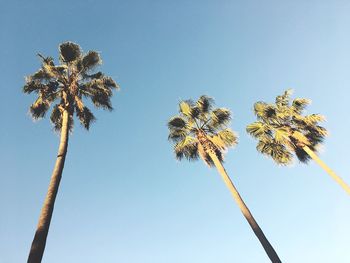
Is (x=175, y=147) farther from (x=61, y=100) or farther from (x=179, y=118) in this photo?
(x=61, y=100)

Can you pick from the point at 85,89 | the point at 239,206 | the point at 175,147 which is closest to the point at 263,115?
the point at 175,147

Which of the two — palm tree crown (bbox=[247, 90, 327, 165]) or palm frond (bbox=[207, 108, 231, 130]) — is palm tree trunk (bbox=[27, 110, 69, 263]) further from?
palm tree crown (bbox=[247, 90, 327, 165])

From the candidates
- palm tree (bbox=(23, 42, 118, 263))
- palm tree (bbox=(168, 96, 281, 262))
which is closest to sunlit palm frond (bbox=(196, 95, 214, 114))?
palm tree (bbox=(168, 96, 281, 262))

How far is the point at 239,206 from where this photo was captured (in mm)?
14828

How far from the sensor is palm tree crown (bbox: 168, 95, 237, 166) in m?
18.0

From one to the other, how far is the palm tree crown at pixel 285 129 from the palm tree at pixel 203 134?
2723mm

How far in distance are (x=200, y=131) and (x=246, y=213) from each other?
6.13m

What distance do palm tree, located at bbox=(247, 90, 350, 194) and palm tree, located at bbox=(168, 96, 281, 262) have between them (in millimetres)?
2707

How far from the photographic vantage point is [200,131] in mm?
19031
